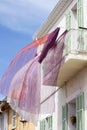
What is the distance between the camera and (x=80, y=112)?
16219 millimetres

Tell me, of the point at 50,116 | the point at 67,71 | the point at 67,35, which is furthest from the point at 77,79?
the point at 50,116

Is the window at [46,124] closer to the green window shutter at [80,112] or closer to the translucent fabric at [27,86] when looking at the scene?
the translucent fabric at [27,86]

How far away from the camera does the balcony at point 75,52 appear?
15.7 metres

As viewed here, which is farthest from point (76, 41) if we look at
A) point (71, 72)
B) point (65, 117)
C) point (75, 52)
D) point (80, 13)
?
point (65, 117)

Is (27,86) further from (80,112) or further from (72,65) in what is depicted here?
(80,112)

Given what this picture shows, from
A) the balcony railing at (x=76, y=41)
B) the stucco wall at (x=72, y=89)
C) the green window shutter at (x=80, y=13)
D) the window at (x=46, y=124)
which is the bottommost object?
the window at (x=46, y=124)

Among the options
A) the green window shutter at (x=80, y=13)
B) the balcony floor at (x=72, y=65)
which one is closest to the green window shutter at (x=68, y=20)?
the green window shutter at (x=80, y=13)

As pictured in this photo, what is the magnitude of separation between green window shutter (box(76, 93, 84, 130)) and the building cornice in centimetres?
426

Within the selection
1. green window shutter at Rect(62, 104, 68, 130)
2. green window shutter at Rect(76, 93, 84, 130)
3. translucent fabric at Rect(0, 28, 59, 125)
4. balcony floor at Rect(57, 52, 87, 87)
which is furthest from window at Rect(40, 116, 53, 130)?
green window shutter at Rect(76, 93, 84, 130)

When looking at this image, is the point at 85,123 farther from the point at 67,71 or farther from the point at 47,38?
the point at 47,38

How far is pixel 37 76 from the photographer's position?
58.5 feet

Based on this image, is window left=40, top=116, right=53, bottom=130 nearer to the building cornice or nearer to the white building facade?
the white building facade

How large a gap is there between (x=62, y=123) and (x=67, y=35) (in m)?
3.58

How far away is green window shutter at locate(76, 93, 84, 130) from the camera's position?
632 inches
